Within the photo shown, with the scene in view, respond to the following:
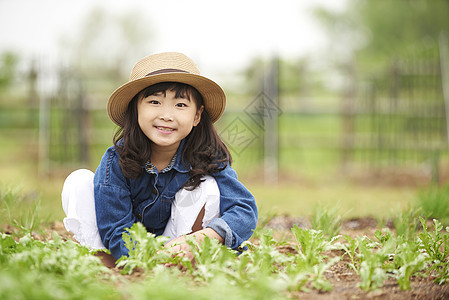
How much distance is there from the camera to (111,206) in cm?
222

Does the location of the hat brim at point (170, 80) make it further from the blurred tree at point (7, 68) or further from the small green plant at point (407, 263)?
the blurred tree at point (7, 68)

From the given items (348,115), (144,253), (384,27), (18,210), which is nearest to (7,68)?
(348,115)

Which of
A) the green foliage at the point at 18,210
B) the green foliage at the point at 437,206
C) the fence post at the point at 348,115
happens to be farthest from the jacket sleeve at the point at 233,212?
the fence post at the point at 348,115

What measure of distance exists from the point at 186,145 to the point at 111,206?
1.69 ft

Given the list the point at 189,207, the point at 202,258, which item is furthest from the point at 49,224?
the point at 202,258

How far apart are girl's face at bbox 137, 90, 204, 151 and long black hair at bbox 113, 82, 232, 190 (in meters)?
0.03

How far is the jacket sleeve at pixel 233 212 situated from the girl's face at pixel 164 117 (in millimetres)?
317

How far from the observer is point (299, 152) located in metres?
12.4

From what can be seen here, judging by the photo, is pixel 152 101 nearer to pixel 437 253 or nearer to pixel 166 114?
pixel 166 114

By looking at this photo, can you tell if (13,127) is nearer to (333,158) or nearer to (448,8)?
(333,158)

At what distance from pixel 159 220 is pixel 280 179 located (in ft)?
18.4

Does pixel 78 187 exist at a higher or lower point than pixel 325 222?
higher

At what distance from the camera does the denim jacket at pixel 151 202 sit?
7.25 feet

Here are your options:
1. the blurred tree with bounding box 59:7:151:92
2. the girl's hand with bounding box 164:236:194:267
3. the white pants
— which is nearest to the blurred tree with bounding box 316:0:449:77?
the blurred tree with bounding box 59:7:151:92
